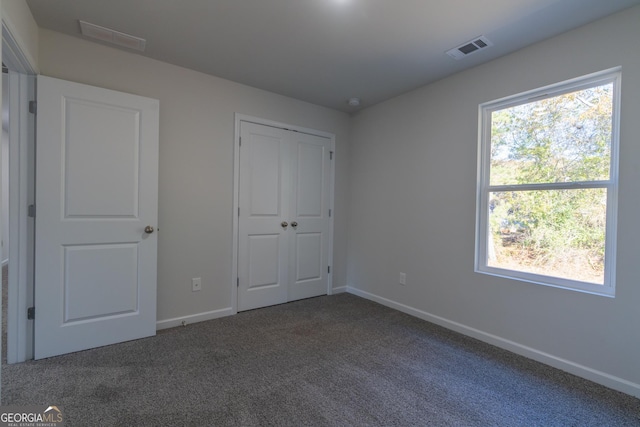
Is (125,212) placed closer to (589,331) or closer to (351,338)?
(351,338)

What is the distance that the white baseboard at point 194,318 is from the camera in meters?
2.94

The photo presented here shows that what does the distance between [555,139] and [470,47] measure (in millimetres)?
971

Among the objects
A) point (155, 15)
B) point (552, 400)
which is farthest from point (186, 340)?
point (552, 400)

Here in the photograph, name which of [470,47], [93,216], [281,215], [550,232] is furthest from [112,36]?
[550,232]

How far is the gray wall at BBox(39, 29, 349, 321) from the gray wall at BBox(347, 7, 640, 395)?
5.13ft

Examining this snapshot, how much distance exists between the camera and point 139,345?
2.60m

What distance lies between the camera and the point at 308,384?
2.13 m

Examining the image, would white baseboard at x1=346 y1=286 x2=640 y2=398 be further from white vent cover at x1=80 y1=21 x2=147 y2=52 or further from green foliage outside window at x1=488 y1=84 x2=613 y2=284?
white vent cover at x1=80 y1=21 x2=147 y2=52

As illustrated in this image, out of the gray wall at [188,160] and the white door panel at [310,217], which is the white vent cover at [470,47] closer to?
the white door panel at [310,217]

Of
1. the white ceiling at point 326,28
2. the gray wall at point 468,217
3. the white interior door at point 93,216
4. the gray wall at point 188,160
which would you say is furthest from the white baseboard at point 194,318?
the white ceiling at point 326,28

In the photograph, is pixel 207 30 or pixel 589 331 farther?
pixel 207 30

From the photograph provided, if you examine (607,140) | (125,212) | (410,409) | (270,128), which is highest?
(270,128)

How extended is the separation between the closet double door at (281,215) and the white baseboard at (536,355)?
3.85 feet

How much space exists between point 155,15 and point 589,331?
3.73m
